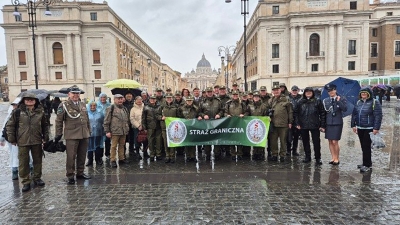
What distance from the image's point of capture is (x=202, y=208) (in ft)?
16.3

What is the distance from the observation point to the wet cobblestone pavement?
4.64 m

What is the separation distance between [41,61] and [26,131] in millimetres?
54844

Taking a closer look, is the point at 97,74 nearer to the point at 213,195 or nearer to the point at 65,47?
the point at 65,47

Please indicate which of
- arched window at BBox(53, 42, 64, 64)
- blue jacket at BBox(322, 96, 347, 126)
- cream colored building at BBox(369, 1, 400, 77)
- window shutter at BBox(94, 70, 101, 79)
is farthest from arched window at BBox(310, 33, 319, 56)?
blue jacket at BBox(322, 96, 347, 126)

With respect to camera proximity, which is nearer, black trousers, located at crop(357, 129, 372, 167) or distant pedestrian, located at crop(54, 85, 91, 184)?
distant pedestrian, located at crop(54, 85, 91, 184)

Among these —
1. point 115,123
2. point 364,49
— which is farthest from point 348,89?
point 364,49

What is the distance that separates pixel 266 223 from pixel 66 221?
3.14 m

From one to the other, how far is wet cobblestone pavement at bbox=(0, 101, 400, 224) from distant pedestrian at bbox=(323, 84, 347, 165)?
28.3 inches

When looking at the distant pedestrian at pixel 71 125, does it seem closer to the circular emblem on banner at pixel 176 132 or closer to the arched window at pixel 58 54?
the circular emblem on banner at pixel 176 132

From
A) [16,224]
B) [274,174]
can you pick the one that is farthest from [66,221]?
[274,174]

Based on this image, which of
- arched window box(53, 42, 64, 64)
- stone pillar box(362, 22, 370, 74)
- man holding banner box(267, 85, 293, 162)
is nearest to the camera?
man holding banner box(267, 85, 293, 162)

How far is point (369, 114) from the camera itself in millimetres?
7051

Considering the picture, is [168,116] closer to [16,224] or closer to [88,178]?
[88,178]

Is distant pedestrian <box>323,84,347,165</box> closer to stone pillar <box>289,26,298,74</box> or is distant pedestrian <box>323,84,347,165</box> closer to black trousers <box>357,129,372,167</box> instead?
black trousers <box>357,129,372,167</box>
